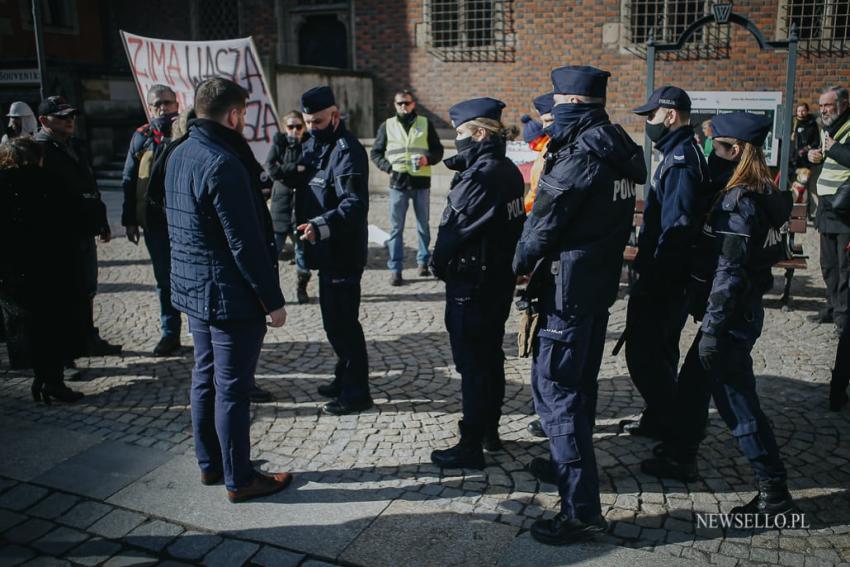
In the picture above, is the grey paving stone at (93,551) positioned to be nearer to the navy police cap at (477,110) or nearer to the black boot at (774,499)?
the navy police cap at (477,110)

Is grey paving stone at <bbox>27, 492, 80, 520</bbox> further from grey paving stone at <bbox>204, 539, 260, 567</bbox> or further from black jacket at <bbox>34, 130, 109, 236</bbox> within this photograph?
black jacket at <bbox>34, 130, 109, 236</bbox>

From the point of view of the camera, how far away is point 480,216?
147 inches

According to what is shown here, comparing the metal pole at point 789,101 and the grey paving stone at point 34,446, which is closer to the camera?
Result: the grey paving stone at point 34,446

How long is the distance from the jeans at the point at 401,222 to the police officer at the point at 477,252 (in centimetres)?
413

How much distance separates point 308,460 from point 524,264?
1.75m

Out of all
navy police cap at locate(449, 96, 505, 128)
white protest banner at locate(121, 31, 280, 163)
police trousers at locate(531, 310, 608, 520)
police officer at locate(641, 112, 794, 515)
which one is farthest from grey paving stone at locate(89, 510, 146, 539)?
white protest banner at locate(121, 31, 280, 163)

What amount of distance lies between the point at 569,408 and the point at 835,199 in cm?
370

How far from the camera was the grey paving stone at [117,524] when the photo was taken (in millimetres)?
3545

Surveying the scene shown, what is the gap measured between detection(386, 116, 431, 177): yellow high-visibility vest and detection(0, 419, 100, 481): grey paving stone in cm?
454

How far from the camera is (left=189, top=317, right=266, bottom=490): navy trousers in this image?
356 cm

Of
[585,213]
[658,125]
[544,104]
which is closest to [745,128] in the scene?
[658,125]

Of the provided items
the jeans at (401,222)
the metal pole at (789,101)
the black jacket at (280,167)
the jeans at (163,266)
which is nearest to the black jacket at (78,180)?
the jeans at (163,266)

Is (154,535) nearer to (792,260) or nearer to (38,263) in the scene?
(38,263)

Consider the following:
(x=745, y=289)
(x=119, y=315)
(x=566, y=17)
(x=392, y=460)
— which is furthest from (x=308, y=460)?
(x=566, y=17)
